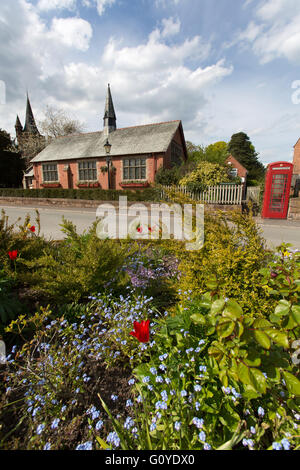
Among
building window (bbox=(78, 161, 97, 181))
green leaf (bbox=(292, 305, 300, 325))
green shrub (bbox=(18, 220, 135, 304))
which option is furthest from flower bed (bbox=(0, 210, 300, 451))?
building window (bbox=(78, 161, 97, 181))

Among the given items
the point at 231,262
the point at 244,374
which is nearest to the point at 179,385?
the point at 244,374

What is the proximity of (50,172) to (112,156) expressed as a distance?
9361 millimetres

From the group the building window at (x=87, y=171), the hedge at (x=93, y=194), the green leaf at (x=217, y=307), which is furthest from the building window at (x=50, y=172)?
the green leaf at (x=217, y=307)

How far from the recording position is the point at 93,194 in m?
16.5

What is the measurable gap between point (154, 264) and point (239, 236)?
1.84m

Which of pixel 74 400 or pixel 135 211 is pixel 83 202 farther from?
pixel 74 400

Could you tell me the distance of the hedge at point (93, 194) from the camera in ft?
48.7

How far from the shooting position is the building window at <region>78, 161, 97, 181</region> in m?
22.2

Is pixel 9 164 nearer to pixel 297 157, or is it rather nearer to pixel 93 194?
pixel 93 194

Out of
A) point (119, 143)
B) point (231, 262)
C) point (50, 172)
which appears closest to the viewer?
point (231, 262)

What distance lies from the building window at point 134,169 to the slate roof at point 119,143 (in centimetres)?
73

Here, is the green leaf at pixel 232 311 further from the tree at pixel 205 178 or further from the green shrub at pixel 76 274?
the tree at pixel 205 178
